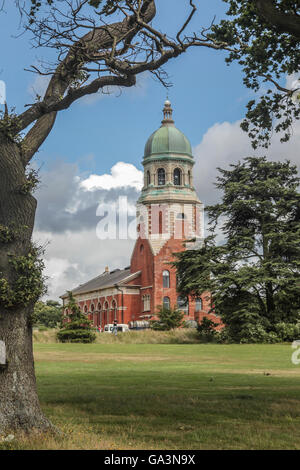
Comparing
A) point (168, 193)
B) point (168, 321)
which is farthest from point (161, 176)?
point (168, 321)

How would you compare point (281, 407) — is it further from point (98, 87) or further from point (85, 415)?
Result: point (98, 87)

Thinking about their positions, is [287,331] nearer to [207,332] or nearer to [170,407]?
[207,332]

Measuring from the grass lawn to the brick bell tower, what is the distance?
53.6 meters

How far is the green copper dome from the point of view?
7931 cm

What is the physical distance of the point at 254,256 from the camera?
41.1 meters

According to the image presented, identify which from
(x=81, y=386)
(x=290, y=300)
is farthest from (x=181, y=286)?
(x=81, y=386)

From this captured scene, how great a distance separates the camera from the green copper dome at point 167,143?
79312mm

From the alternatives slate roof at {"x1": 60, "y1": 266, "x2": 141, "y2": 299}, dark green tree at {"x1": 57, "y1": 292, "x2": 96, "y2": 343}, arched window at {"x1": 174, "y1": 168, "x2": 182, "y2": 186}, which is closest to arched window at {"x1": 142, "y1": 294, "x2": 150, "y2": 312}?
slate roof at {"x1": 60, "y1": 266, "x2": 141, "y2": 299}

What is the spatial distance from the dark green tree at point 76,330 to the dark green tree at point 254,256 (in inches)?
287

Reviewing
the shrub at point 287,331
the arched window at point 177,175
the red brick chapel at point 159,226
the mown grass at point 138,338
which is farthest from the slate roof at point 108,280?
the shrub at point 287,331

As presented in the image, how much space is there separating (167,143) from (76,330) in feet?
146

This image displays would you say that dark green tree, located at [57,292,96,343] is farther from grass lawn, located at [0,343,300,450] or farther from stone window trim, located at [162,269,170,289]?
stone window trim, located at [162,269,170,289]

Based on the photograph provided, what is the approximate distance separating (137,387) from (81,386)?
1.41 meters

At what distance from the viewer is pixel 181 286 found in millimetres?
42188
